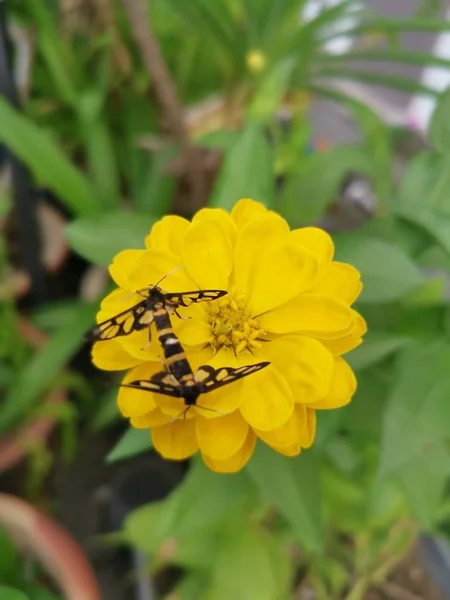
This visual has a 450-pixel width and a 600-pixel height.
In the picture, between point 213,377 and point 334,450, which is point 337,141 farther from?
point 213,377

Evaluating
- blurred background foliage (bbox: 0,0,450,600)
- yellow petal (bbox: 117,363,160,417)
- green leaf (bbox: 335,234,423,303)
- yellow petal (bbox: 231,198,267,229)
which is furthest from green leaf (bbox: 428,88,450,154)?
yellow petal (bbox: 117,363,160,417)

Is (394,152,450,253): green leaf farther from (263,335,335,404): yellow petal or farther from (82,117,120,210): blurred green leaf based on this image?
(82,117,120,210): blurred green leaf

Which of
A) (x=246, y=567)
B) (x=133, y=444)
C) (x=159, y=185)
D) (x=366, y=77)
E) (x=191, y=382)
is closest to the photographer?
(x=191, y=382)

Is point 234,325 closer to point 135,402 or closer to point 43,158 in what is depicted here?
point 135,402

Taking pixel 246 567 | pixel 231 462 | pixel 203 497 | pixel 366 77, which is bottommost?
pixel 246 567

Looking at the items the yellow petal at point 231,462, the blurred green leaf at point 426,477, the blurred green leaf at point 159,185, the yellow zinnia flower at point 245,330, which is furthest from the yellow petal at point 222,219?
the blurred green leaf at point 159,185

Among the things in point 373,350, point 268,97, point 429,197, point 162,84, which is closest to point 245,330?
point 373,350

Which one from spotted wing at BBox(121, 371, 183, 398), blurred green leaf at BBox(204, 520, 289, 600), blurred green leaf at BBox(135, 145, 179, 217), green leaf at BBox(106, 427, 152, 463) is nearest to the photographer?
spotted wing at BBox(121, 371, 183, 398)
